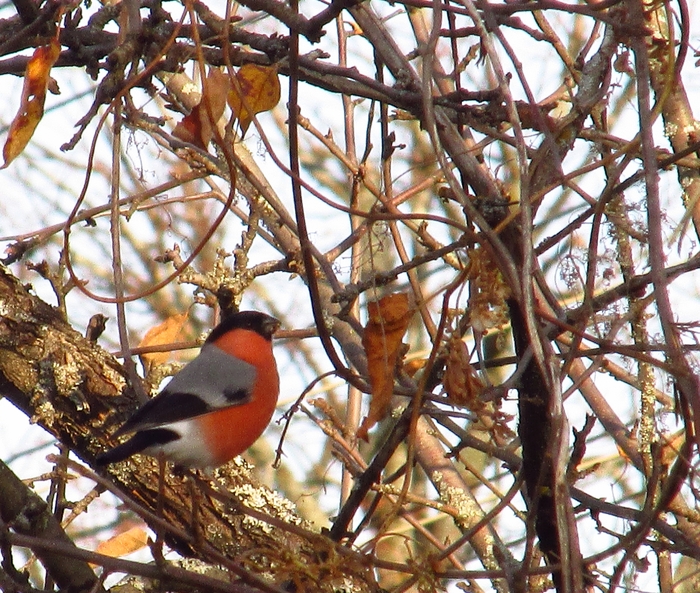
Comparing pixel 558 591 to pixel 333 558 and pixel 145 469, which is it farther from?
pixel 145 469

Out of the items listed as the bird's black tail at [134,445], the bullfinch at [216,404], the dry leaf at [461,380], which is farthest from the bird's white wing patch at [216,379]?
the dry leaf at [461,380]

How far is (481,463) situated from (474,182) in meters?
3.28

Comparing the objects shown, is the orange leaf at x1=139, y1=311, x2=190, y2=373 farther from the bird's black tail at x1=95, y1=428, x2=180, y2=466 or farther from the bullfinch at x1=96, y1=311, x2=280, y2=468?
the bird's black tail at x1=95, y1=428, x2=180, y2=466

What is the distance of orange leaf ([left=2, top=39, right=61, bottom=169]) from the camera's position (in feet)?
5.22

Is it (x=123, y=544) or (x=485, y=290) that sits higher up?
(x=485, y=290)

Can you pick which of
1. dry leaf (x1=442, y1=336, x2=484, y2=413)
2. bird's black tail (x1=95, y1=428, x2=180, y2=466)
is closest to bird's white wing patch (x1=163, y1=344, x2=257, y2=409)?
bird's black tail (x1=95, y1=428, x2=180, y2=466)

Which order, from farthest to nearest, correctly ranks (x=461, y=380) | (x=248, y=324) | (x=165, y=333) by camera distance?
(x=248, y=324), (x=165, y=333), (x=461, y=380)

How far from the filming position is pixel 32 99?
1631 millimetres

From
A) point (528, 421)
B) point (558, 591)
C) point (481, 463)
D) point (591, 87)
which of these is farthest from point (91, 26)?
point (481, 463)

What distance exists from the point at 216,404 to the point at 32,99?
1.34 metres

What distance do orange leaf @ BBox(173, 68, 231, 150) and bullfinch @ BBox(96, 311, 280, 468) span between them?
0.85 metres

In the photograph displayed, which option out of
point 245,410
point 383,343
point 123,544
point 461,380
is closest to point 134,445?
point 123,544

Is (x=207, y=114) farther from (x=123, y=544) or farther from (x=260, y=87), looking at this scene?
(x=123, y=544)

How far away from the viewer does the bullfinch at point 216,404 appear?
2371 millimetres
